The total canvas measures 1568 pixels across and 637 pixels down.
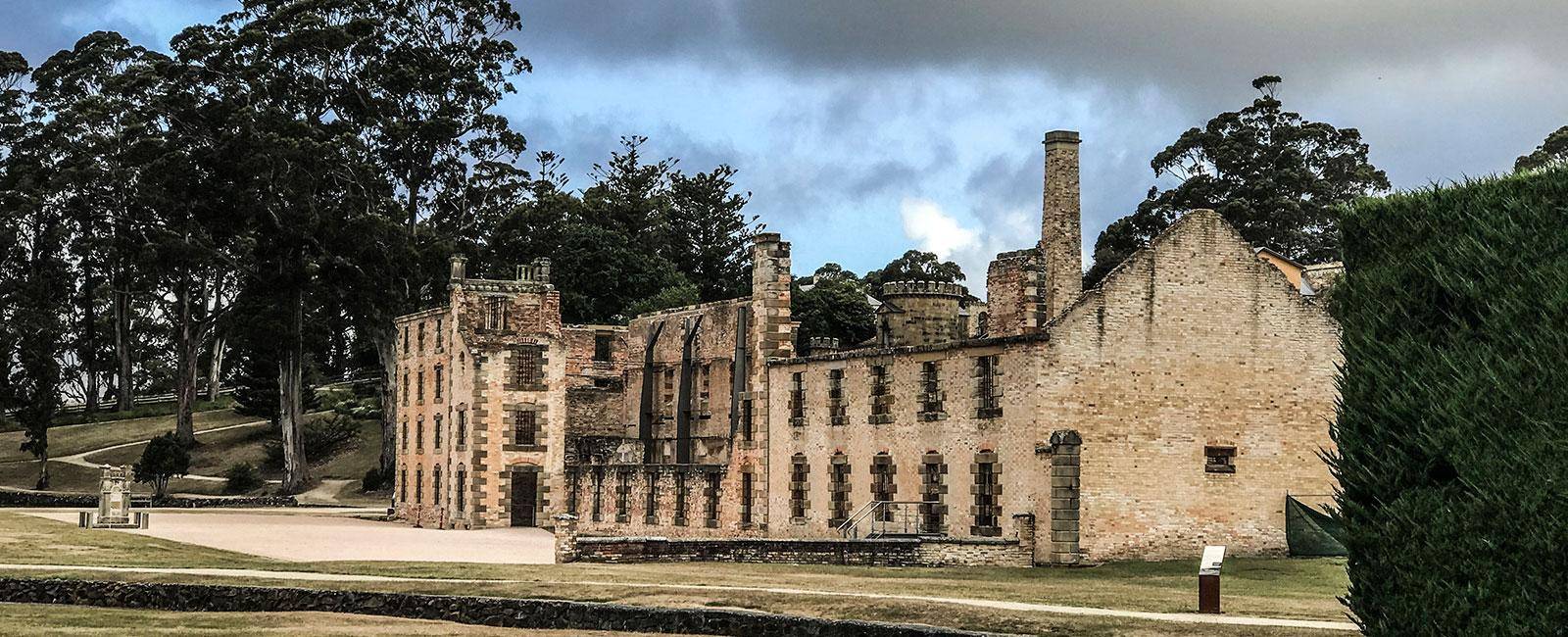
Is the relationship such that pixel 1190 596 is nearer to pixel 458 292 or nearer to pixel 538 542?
pixel 538 542

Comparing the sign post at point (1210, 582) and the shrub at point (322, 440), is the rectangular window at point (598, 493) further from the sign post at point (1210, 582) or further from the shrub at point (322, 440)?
the shrub at point (322, 440)

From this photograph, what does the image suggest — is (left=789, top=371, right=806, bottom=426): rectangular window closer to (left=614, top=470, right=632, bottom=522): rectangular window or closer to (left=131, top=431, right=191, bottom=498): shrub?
(left=614, top=470, right=632, bottom=522): rectangular window

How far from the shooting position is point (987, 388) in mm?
44750

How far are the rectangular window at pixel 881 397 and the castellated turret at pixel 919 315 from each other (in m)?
15.5

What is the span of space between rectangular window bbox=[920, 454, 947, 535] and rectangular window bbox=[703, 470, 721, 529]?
10960 mm

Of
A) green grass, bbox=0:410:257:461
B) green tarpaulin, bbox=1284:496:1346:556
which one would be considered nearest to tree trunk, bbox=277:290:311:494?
green grass, bbox=0:410:257:461

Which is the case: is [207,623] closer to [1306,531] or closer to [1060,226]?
[1306,531]

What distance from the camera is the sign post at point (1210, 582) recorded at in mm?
27172

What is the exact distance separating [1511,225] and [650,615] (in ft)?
47.8

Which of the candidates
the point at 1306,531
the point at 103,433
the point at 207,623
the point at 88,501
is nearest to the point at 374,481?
the point at 88,501

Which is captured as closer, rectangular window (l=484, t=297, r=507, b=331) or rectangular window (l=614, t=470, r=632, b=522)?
rectangular window (l=614, t=470, r=632, b=522)

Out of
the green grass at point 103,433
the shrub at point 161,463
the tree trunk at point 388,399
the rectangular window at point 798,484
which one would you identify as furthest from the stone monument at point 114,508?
the green grass at point 103,433

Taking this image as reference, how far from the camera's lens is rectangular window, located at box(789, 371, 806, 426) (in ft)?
174

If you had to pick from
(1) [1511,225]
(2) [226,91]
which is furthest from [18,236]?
(1) [1511,225]
